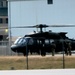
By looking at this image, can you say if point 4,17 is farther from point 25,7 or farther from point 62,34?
point 62,34

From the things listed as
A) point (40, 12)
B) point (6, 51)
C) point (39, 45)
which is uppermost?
point (40, 12)

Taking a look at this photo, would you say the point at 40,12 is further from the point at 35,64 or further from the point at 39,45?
the point at 35,64

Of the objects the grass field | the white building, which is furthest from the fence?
the white building

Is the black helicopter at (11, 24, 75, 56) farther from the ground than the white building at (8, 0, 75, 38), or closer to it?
closer to it

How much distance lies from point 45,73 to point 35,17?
124 feet

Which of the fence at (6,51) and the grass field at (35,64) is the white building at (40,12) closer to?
the fence at (6,51)

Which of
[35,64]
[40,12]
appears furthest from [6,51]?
[40,12]

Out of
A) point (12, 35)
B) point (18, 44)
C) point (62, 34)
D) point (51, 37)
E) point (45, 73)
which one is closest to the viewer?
point (45, 73)

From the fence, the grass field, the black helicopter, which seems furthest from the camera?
the fence

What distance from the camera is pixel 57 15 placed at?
52.8 m

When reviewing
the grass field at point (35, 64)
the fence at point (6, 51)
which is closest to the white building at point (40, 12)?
the fence at point (6, 51)

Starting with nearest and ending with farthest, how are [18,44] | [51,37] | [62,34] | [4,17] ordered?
[18,44]
[51,37]
[62,34]
[4,17]

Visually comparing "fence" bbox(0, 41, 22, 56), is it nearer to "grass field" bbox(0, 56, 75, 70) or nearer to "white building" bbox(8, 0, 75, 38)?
"grass field" bbox(0, 56, 75, 70)

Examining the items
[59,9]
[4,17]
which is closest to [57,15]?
[59,9]
